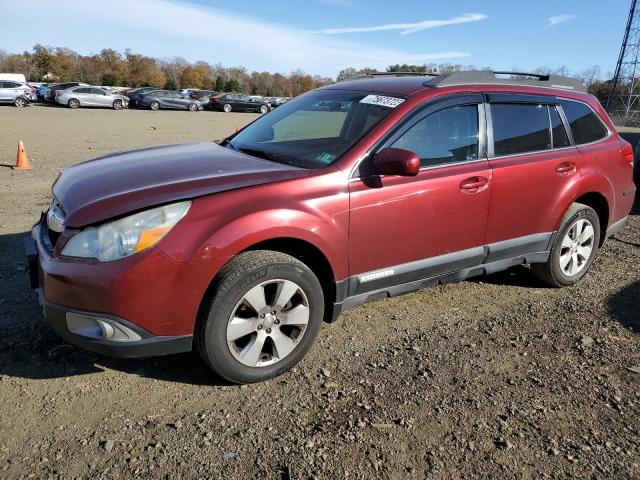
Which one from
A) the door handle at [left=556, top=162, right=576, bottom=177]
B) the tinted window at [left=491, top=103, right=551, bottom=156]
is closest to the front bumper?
the tinted window at [left=491, top=103, right=551, bottom=156]

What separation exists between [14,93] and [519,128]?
34473 mm

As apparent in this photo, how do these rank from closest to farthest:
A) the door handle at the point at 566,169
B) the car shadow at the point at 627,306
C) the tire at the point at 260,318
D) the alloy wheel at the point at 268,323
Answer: the tire at the point at 260,318, the alloy wheel at the point at 268,323, the car shadow at the point at 627,306, the door handle at the point at 566,169

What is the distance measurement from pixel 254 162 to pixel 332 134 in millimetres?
731

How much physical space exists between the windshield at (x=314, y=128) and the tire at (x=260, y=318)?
2.54 ft

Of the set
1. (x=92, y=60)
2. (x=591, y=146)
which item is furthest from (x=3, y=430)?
(x=92, y=60)

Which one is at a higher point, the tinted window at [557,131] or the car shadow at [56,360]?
the tinted window at [557,131]

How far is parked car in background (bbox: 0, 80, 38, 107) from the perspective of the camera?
30688 millimetres

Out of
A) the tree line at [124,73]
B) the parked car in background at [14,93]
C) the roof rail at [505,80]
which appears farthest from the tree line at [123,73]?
the roof rail at [505,80]

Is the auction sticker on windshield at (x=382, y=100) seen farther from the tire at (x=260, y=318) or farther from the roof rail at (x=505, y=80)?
the tire at (x=260, y=318)

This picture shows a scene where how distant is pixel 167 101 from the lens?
37344mm

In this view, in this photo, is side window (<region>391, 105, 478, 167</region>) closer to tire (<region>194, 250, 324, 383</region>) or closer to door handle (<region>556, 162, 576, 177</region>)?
door handle (<region>556, 162, 576, 177</region>)

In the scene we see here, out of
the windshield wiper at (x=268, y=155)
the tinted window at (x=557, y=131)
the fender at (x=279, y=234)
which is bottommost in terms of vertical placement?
the fender at (x=279, y=234)

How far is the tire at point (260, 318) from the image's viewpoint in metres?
2.85

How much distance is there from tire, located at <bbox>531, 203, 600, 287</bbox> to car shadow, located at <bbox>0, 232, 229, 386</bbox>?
10.1 feet
